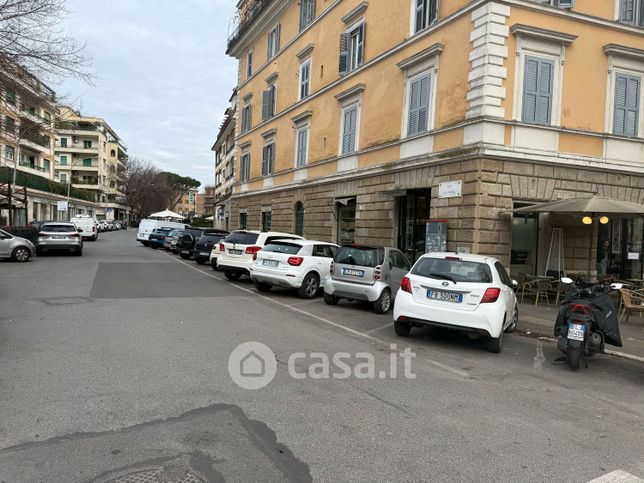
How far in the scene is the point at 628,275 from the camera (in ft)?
53.6

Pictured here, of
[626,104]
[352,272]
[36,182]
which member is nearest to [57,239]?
[352,272]

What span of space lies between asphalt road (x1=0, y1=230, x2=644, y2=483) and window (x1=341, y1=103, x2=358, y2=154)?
13525 millimetres

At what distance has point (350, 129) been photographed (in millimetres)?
21250

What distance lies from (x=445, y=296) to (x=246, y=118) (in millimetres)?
30826

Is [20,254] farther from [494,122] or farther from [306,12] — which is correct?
[306,12]

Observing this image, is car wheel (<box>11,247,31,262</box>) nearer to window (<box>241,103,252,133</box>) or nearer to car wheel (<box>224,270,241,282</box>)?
car wheel (<box>224,270,241,282</box>)

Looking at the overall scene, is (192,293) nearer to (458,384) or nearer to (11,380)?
(11,380)

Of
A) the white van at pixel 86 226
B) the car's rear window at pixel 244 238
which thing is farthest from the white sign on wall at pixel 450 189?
the white van at pixel 86 226

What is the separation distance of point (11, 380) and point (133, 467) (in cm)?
258

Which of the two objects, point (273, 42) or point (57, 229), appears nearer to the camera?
point (57, 229)

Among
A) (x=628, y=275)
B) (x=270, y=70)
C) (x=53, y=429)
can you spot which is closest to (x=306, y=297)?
(x=53, y=429)

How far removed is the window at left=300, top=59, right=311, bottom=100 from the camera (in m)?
25.8

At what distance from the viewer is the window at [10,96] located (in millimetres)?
14787

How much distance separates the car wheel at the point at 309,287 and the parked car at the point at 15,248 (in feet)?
42.6
